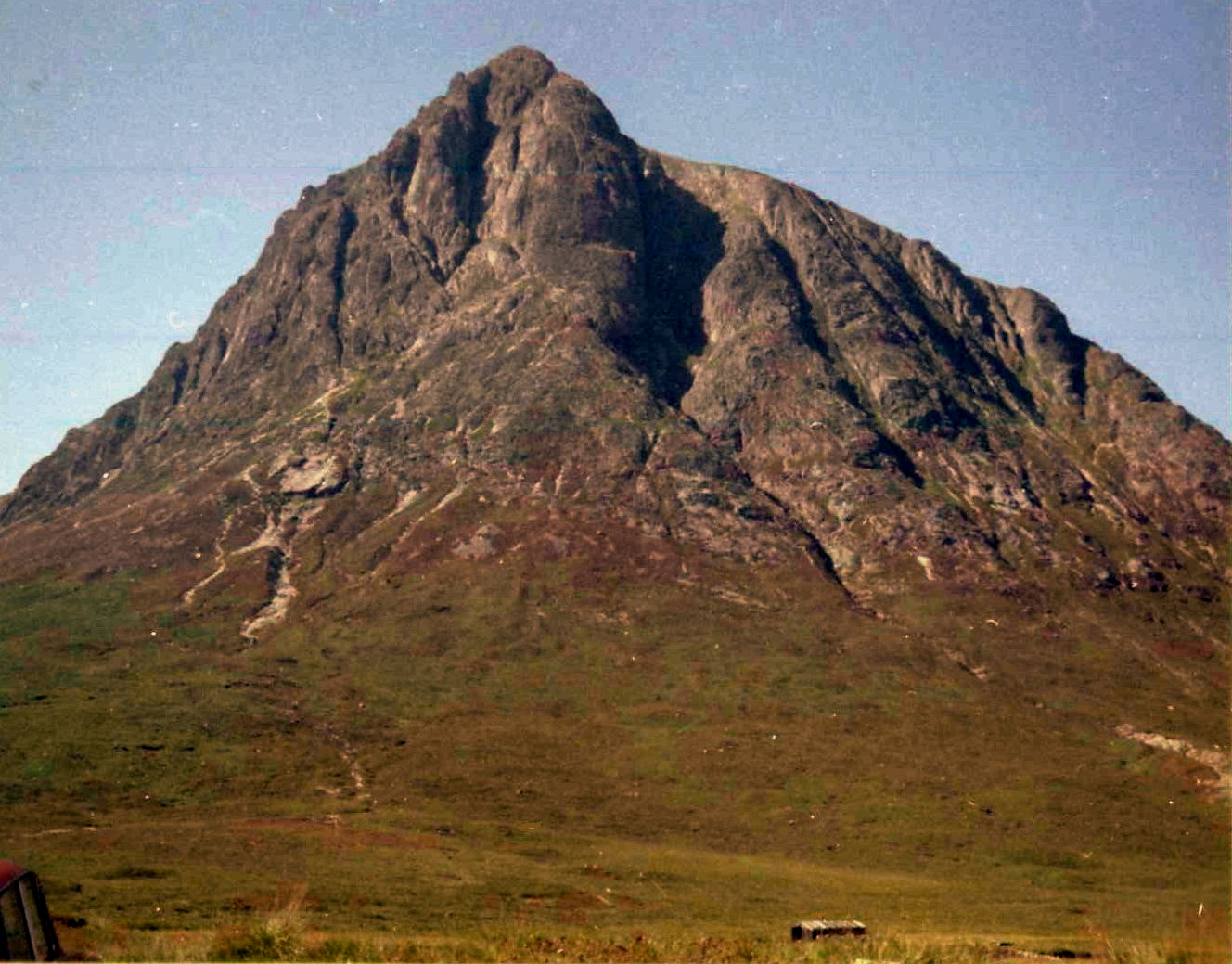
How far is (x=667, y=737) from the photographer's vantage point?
158250 millimetres

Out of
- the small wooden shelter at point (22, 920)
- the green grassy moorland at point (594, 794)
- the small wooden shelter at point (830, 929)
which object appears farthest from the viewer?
the green grassy moorland at point (594, 794)

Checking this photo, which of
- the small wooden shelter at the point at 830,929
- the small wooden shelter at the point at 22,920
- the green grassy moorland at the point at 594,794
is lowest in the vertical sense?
the green grassy moorland at the point at 594,794

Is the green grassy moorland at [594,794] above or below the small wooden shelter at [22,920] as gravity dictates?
below

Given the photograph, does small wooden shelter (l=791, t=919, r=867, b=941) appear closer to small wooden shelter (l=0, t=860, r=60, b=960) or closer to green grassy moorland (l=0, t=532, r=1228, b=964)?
green grassy moorland (l=0, t=532, r=1228, b=964)

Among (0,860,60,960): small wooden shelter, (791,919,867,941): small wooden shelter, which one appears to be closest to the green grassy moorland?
(0,860,60,960): small wooden shelter

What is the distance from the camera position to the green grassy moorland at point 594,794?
57219mm

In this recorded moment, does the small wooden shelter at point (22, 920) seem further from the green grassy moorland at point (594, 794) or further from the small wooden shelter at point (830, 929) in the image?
the small wooden shelter at point (830, 929)

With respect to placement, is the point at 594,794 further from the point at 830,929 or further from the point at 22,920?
the point at 22,920

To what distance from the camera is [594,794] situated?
444ft

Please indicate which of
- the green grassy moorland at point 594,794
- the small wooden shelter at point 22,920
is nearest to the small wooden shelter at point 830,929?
the green grassy moorland at point 594,794

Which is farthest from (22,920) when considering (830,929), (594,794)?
(594,794)

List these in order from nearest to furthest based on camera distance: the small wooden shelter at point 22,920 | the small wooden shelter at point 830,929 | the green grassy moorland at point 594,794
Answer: the small wooden shelter at point 22,920 → the small wooden shelter at point 830,929 → the green grassy moorland at point 594,794

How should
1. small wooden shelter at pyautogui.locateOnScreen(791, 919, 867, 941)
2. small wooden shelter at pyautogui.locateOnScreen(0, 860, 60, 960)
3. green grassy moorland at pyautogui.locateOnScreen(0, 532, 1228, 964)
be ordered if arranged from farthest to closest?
green grassy moorland at pyautogui.locateOnScreen(0, 532, 1228, 964) → small wooden shelter at pyautogui.locateOnScreen(791, 919, 867, 941) → small wooden shelter at pyautogui.locateOnScreen(0, 860, 60, 960)

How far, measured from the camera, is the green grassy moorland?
188 ft
